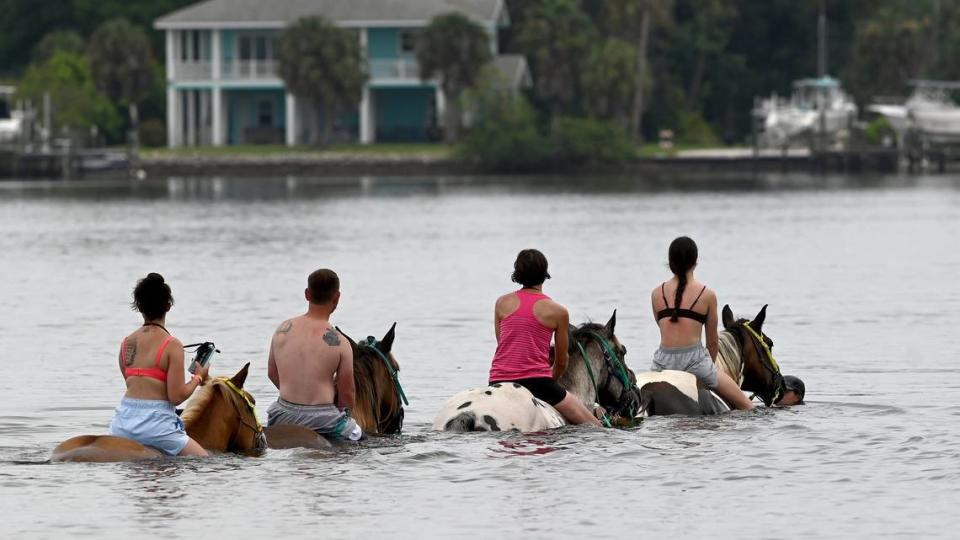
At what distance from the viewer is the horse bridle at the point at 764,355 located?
17719mm

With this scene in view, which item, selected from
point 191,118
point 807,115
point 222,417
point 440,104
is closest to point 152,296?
point 222,417

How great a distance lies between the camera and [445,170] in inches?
3944

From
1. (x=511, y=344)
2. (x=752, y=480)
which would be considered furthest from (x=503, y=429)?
(x=752, y=480)

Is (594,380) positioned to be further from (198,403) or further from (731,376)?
(198,403)

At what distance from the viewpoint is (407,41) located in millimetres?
103750

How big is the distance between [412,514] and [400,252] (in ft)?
115

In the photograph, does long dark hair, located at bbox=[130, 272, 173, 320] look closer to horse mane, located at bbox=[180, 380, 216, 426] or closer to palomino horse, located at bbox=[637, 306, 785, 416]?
horse mane, located at bbox=[180, 380, 216, 426]

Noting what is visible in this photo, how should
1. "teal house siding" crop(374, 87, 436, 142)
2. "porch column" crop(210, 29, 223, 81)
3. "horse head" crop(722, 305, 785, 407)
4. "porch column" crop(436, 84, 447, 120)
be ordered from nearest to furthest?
"horse head" crop(722, 305, 785, 407) < "porch column" crop(210, 29, 223, 81) < "porch column" crop(436, 84, 447, 120) < "teal house siding" crop(374, 87, 436, 142)

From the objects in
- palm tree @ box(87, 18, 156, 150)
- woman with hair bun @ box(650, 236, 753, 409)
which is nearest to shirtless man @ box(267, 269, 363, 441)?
woman with hair bun @ box(650, 236, 753, 409)

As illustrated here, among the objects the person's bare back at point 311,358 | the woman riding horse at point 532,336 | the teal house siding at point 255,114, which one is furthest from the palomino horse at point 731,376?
the teal house siding at point 255,114

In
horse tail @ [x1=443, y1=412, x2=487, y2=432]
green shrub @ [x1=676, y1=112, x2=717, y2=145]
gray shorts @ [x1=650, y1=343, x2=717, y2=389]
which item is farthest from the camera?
green shrub @ [x1=676, y1=112, x2=717, y2=145]

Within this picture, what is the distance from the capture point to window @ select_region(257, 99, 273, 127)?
105 meters

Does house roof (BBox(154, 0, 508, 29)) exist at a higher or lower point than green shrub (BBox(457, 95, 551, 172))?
higher

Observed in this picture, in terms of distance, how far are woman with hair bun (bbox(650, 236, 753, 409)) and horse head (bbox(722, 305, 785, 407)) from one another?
83 cm
